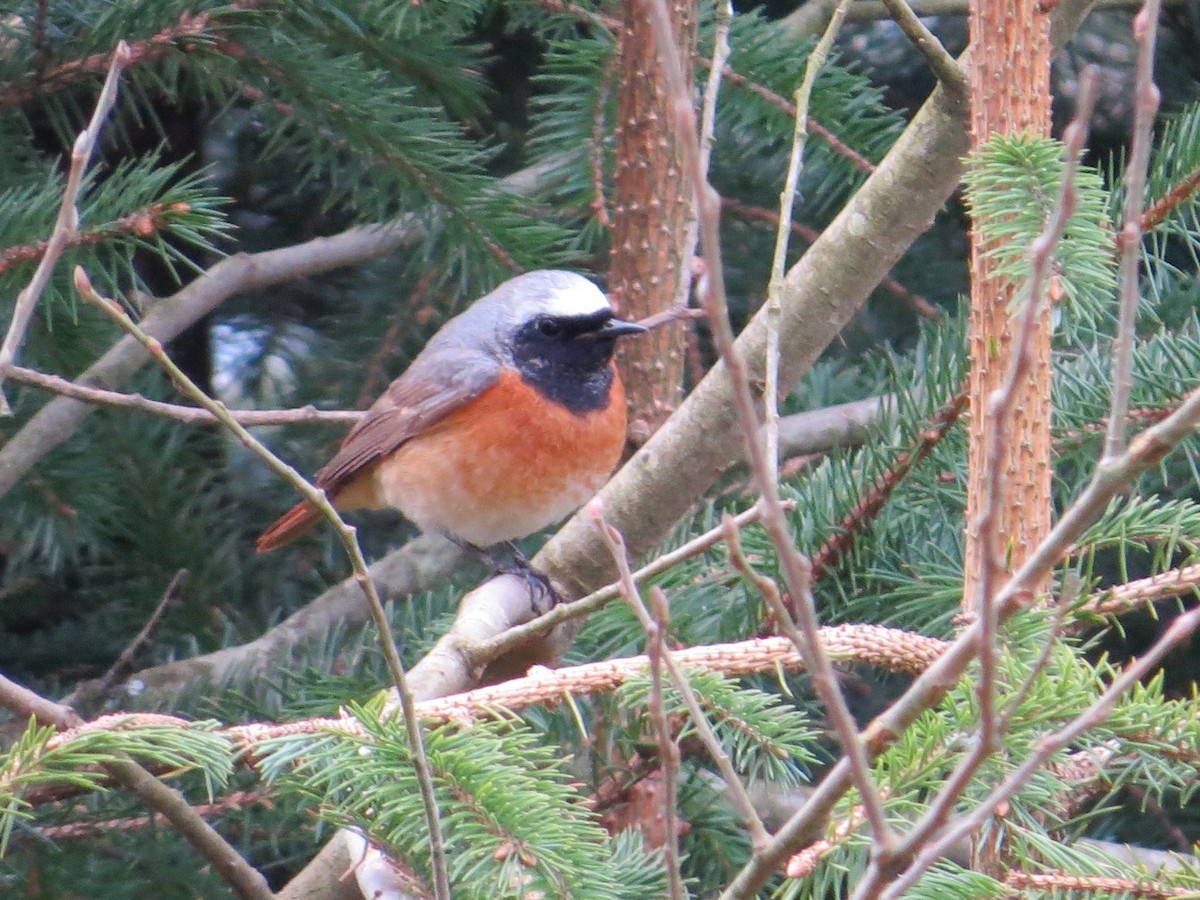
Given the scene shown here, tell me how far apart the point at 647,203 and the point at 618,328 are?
26 cm

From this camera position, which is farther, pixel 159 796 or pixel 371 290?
pixel 371 290

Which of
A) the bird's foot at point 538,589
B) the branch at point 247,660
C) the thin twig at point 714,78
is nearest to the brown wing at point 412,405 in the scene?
the branch at point 247,660

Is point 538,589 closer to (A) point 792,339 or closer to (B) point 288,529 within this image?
(A) point 792,339

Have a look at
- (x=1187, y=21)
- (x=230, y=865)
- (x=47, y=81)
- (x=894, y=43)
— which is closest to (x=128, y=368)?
(x=47, y=81)

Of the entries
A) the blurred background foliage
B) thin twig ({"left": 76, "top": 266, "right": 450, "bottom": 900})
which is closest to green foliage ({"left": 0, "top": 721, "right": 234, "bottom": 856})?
thin twig ({"left": 76, "top": 266, "right": 450, "bottom": 900})

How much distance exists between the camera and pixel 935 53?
6.19ft

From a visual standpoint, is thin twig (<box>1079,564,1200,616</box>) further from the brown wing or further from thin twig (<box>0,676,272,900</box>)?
the brown wing

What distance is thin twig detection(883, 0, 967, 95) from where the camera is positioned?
6.16 feet

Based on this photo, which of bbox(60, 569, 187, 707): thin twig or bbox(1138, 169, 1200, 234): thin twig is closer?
bbox(1138, 169, 1200, 234): thin twig

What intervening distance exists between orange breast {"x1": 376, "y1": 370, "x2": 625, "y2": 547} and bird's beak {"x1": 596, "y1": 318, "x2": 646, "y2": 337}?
0.56 feet

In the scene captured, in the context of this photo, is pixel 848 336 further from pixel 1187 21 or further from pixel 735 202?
pixel 1187 21

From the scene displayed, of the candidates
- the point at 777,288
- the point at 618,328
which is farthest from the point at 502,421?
the point at 777,288

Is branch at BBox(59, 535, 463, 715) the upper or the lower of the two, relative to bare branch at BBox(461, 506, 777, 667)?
lower

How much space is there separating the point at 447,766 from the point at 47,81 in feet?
5.38
